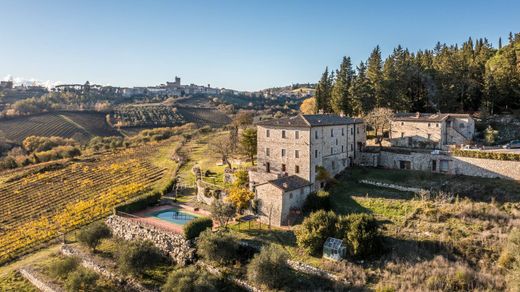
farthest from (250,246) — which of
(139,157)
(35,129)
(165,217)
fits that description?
(35,129)

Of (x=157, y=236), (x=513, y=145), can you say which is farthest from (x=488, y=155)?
(x=157, y=236)

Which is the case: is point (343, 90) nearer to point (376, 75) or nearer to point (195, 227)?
point (376, 75)

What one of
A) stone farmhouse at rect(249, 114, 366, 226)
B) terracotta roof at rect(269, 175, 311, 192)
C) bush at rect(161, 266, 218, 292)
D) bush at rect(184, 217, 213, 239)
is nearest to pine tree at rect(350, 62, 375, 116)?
stone farmhouse at rect(249, 114, 366, 226)

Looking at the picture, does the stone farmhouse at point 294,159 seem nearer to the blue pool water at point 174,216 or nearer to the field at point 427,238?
the field at point 427,238

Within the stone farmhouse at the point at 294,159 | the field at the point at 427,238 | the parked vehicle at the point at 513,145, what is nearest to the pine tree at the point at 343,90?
the stone farmhouse at the point at 294,159

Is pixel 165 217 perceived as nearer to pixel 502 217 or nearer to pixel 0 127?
pixel 502 217

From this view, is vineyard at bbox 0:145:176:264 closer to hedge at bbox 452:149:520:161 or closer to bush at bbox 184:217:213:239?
bush at bbox 184:217:213:239
